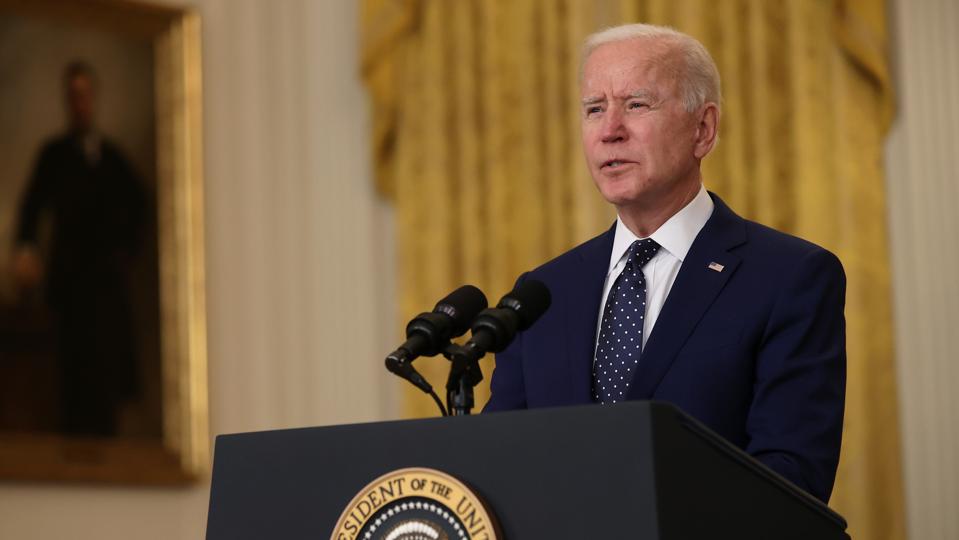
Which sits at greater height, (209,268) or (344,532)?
(209,268)

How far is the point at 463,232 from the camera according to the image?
7316 millimetres

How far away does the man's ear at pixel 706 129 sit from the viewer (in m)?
3.38

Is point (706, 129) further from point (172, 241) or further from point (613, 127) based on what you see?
point (172, 241)

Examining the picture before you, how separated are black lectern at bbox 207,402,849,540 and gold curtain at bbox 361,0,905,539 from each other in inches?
141

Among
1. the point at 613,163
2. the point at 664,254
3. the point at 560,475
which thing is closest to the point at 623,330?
the point at 664,254

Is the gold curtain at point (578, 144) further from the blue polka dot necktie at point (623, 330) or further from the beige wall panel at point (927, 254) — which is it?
the blue polka dot necktie at point (623, 330)

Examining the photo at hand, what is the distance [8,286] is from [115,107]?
1.01m

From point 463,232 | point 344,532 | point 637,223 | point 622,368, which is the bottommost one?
point 344,532

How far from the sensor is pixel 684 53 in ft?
10.9

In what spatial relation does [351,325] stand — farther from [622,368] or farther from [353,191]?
[622,368]

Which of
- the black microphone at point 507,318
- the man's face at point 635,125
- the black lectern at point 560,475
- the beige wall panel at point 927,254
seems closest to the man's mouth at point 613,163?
the man's face at point 635,125

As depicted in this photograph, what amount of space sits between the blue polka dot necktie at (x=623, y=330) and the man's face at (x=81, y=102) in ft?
12.9

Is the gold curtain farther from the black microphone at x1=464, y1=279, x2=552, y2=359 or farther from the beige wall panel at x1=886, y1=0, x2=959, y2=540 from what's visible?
the black microphone at x1=464, y1=279, x2=552, y2=359

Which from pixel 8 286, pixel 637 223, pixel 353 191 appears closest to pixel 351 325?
pixel 353 191
